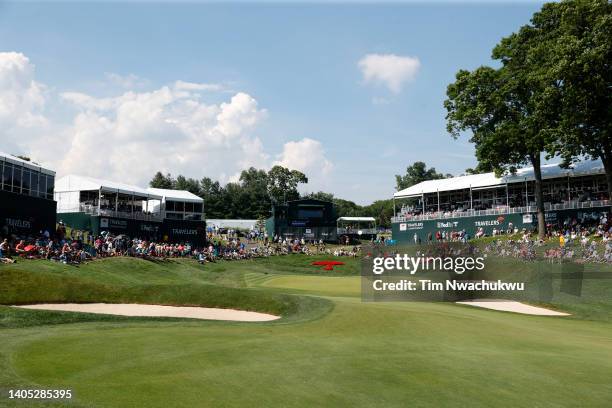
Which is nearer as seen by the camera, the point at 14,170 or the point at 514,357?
the point at 514,357

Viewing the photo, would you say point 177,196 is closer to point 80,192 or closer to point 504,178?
point 80,192

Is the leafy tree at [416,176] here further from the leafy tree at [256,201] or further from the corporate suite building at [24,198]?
the corporate suite building at [24,198]

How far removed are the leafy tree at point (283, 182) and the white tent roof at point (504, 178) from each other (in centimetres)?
5372

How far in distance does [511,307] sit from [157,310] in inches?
706

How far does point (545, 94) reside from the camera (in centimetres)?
4309

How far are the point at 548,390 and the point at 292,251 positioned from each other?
175 ft

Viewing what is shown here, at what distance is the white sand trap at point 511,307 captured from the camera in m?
26.2

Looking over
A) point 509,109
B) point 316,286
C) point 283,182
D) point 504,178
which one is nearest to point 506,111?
point 509,109

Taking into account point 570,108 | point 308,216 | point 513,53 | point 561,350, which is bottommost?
point 561,350

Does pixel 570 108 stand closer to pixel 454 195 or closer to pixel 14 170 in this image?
pixel 454 195

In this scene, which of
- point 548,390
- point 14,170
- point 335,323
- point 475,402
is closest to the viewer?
point 475,402

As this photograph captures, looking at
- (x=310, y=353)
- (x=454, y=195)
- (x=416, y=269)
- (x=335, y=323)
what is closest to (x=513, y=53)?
(x=454, y=195)

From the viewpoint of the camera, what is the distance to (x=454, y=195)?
238ft

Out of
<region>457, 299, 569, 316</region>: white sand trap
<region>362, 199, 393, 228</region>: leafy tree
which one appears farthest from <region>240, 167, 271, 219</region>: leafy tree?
<region>457, 299, 569, 316</region>: white sand trap
